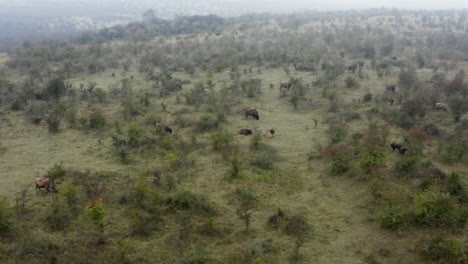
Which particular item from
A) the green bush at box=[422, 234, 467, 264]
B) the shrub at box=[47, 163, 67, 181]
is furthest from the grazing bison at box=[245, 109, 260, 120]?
the green bush at box=[422, 234, 467, 264]

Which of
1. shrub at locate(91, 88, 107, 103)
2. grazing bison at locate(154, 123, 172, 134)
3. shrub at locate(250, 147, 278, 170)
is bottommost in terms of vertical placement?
shrub at locate(250, 147, 278, 170)

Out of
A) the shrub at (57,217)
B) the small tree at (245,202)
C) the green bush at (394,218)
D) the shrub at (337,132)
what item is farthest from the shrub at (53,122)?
Answer: the green bush at (394,218)

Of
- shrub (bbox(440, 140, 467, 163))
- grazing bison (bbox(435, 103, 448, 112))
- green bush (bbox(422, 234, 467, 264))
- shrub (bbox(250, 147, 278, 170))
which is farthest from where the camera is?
grazing bison (bbox(435, 103, 448, 112))

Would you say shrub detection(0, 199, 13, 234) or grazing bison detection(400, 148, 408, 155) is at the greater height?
grazing bison detection(400, 148, 408, 155)

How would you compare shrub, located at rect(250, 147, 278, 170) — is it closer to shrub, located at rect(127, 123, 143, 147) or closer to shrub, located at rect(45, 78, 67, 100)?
shrub, located at rect(127, 123, 143, 147)

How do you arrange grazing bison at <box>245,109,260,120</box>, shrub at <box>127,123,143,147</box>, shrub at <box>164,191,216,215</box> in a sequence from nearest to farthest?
shrub at <box>164,191,216,215</box>
shrub at <box>127,123,143,147</box>
grazing bison at <box>245,109,260,120</box>

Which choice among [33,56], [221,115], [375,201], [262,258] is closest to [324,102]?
[221,115]

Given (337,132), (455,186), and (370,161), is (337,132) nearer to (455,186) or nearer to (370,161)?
(370,161)

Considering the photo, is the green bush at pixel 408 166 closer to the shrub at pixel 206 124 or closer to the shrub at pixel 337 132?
the shrub at pixel 337 132

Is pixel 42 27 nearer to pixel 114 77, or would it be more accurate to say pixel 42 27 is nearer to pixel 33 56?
pixel 33 56

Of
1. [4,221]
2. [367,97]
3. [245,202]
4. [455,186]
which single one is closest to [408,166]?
[455,186]
